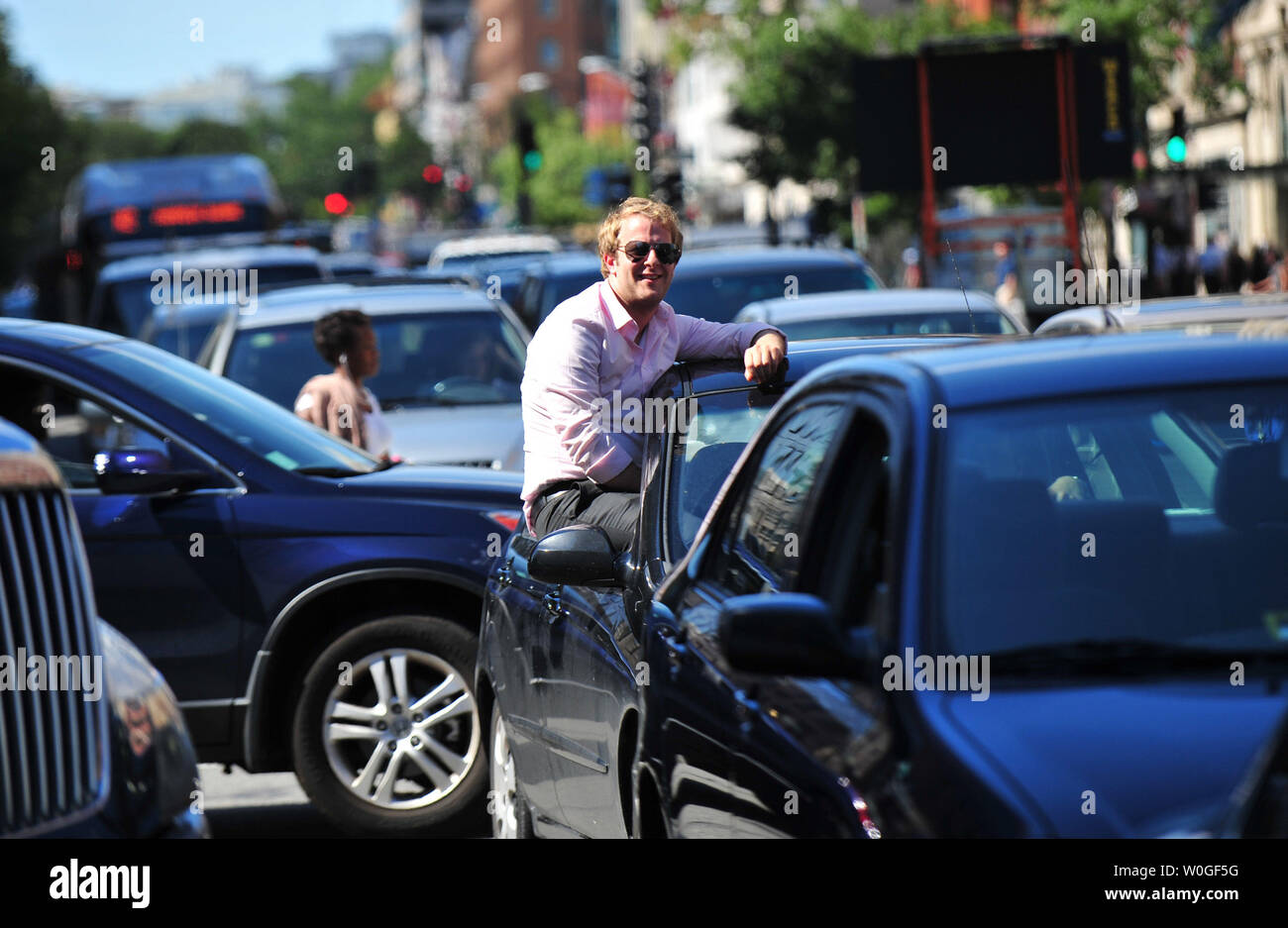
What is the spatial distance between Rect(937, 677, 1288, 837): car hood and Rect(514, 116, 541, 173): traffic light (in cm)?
3185

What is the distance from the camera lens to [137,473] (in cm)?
806

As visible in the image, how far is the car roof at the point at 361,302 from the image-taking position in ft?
43.9

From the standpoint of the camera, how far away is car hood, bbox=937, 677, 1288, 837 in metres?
3.18

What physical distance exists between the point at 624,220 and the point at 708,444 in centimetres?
152

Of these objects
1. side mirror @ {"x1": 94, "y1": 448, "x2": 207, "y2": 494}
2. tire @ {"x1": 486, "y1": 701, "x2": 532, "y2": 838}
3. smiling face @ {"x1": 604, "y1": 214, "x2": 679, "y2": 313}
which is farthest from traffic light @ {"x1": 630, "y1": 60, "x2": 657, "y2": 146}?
tire @ {"x1": 486, "y1": 701, "x2": 532, "y2": 838}

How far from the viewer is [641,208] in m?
7.13

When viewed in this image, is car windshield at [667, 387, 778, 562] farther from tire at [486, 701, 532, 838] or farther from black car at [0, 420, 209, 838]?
black car at [0, 420, 209, 838]

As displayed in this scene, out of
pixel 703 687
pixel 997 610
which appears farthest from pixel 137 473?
pixel 997 610

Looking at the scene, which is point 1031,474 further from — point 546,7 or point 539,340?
point 546,7

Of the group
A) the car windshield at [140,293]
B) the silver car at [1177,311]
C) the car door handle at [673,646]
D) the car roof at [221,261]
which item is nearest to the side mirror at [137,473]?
the silver car at [1177,311]

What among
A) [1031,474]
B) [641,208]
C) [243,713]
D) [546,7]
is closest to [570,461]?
[641,208]

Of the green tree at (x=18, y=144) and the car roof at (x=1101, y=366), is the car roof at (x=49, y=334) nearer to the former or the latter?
the car roof at (x=1101, y=366)
